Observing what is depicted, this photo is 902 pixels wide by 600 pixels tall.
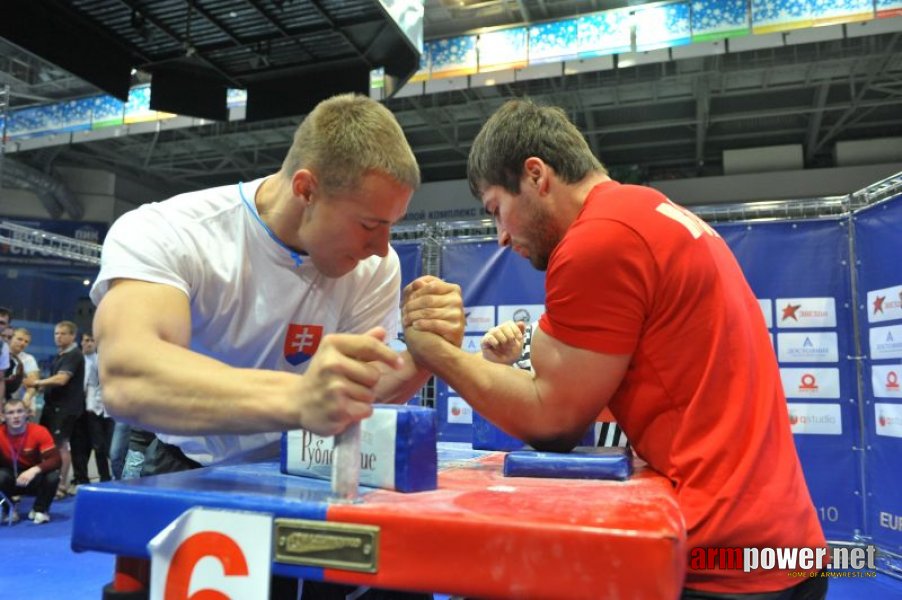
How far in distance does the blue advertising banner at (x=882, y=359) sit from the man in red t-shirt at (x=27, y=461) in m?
6.00

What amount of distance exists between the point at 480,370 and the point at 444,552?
0.51 metres

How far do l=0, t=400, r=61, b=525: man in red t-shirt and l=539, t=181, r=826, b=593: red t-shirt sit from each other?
552 centimetres

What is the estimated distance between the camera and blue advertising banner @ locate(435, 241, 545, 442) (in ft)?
15.9

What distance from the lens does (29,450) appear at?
17.5 feet

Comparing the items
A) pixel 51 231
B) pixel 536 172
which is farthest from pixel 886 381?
pixel 51 231

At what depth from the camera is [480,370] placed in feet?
3.71

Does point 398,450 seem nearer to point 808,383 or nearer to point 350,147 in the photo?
point 350,147

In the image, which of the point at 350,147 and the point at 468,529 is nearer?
the point at 468,529

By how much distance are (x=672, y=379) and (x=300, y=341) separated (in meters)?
0.85

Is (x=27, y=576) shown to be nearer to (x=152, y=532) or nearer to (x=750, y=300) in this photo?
(x=152, y=532)

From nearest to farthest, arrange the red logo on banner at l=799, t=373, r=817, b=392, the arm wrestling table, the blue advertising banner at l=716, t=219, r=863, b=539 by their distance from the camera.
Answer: the arm wrestling table → the blue advertising banner at l=716, t=219, r=863, b=539 → the red logo on banner at l=799, t=373, r=817, b=392

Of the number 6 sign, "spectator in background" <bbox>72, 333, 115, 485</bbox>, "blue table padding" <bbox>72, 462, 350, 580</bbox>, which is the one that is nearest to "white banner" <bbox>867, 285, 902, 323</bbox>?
"blue table padding" <bbox>72, 462, 350, 580</bbox>

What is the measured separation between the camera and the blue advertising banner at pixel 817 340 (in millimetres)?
4211

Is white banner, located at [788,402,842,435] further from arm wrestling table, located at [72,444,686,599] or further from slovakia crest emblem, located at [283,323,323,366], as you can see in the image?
arm wrestling table, located at [72,444,686,599]
